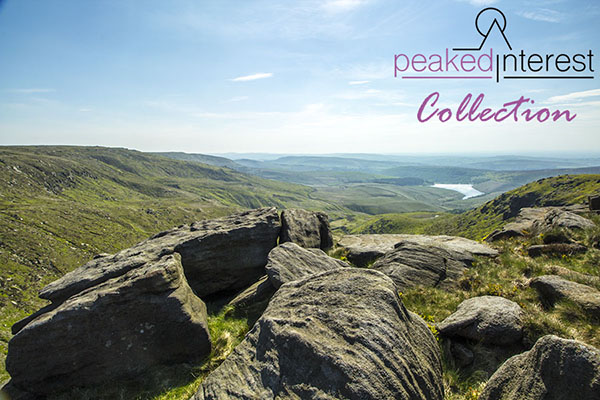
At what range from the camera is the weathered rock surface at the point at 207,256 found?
60.6 ft

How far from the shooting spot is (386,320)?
33.3 ft

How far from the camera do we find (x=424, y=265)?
19625 mm

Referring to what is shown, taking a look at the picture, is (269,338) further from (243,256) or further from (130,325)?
(243,256)

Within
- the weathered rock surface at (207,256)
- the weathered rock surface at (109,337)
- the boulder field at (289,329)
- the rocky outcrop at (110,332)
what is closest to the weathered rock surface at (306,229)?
the weathered rock surface at (207,256)

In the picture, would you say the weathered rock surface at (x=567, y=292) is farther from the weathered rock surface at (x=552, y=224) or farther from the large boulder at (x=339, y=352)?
the weathered rock surface at (x=552, y=224)

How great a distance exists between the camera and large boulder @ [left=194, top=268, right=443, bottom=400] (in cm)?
860

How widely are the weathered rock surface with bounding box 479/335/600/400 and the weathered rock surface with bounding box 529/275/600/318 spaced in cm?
584

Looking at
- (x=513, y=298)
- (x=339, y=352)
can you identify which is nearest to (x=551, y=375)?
(x=339, y=352)

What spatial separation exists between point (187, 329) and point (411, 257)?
1549 cm

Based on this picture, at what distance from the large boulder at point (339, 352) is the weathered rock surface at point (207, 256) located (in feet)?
35.5

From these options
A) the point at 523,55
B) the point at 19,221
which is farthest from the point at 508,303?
the point at 19,221

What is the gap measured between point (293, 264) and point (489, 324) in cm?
1118

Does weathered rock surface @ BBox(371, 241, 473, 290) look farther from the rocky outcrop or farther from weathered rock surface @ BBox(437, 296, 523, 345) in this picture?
the rocky outcrop

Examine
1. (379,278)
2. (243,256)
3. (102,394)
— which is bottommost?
(102,394)
